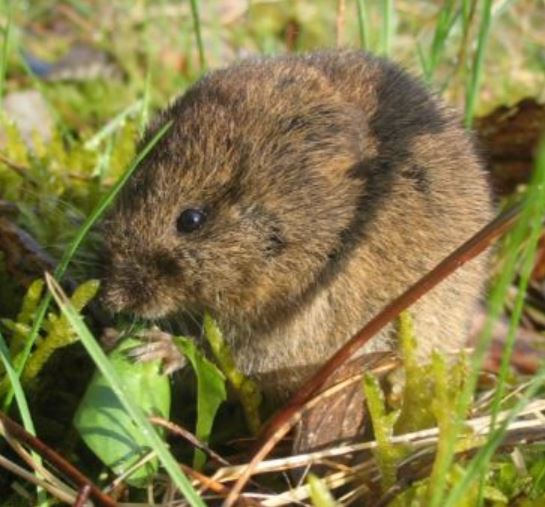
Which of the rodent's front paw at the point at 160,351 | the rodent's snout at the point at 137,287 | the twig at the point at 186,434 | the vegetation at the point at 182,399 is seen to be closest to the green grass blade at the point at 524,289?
the vegetation at the point at 182,399

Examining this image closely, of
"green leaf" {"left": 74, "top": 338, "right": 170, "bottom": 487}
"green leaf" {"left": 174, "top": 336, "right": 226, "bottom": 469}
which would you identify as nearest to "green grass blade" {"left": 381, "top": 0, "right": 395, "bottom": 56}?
"green leaf" {"left": 174, "top": 336, "right": 226, "bottom": 469}

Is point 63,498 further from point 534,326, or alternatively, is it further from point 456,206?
point 534,326

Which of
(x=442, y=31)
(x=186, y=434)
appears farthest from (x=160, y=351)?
(x=442, y=31)

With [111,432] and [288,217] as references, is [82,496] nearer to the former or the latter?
[111,432]

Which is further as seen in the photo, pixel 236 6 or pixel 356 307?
pixel 236 6

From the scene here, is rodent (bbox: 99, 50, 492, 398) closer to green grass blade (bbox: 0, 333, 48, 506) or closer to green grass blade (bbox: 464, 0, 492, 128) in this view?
green grass blade (bbox: 464, 0, 492, 128)

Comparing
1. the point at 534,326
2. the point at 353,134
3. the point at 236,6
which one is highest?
the point at 236,6

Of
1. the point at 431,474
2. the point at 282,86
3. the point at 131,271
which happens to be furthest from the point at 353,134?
the point at 431,474
